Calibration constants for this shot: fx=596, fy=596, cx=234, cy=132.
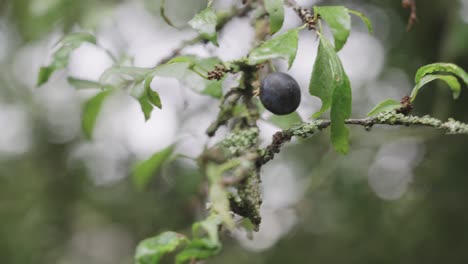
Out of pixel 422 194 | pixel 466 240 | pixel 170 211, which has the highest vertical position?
pixel 170 211

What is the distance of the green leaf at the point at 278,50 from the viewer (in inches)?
25.1

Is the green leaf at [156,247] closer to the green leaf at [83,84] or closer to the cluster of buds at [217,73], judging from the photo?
the cluster of buds at [217,73]

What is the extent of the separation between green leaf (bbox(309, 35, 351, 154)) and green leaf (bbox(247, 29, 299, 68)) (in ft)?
0.20

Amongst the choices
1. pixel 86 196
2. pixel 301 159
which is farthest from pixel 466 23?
pixel 86 196

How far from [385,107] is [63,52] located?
0.51 meters

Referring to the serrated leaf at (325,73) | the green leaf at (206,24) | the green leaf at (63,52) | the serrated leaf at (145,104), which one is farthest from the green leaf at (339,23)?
the green leaf at (63,52)

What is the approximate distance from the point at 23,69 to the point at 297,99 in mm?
2538

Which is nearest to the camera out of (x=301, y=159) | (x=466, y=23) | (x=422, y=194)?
(x=466, y=23)

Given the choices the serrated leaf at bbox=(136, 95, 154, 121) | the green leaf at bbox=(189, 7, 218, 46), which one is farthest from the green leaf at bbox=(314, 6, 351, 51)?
the serrated leaf at bbox=(136, 95, 154, 121)

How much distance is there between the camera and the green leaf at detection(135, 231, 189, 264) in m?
0.65

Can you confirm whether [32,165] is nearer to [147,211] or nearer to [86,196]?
[86,196]

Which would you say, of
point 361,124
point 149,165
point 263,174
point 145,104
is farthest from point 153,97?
point 263,174

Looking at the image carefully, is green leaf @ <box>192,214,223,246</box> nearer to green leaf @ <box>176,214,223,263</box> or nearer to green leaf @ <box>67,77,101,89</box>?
green leaf @ <box>176,214,223,263</box>

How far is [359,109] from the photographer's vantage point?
2201 millimetres
